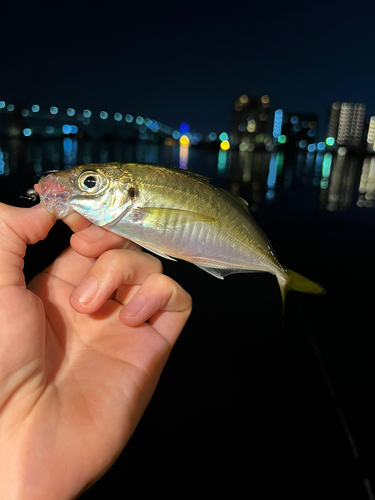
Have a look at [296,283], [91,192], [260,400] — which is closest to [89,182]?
[91,192]

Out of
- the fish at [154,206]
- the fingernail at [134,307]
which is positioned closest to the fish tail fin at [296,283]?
the fish at [154,206]

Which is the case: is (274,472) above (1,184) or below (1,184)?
below

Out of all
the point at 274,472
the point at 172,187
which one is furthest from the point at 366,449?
the point at 172,187

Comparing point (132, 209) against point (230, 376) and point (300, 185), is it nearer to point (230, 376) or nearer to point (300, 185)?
point (230, 376)

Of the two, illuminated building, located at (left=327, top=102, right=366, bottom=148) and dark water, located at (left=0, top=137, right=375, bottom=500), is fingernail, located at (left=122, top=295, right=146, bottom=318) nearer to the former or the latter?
dark water, located at (left=0, top=137, right=375, bottom=500)

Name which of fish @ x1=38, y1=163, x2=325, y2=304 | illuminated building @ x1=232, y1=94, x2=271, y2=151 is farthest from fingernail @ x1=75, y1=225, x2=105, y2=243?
illuminated building @ x1=232, y1=94, x2=271, y2=151

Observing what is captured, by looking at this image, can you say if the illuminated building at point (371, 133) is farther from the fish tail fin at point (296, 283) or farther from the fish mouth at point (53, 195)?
the fish mouth at point (53, 195)

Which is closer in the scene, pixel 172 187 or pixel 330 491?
pixel 172 187
